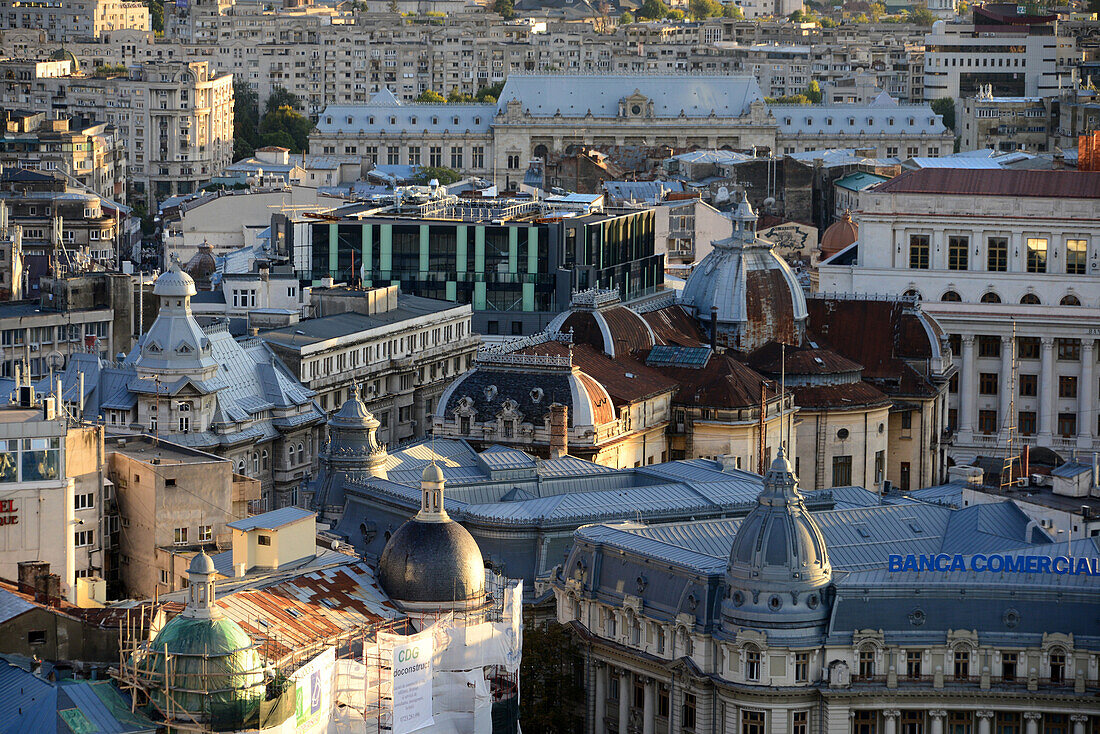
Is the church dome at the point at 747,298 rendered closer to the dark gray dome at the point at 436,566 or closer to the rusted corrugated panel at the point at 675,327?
the rusted corrugated panel at the point at 675,327

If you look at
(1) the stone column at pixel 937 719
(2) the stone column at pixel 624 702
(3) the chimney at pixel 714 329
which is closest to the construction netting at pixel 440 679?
(2) the stone column at pixel 624 702

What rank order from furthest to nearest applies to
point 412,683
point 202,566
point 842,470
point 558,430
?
point 842,470 → point 558,430 → point 412,683 → point 202,566

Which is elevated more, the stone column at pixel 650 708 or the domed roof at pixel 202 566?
the domed roof at pixel 202 566

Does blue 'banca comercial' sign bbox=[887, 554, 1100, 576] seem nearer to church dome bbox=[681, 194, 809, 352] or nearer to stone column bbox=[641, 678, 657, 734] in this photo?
stone column bbox=[641, 678, 657, 734]

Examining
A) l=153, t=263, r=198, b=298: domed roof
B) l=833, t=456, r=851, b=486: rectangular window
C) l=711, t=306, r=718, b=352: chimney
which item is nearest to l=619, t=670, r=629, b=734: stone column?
l=153, t=263, r=198, b=298: domed roof

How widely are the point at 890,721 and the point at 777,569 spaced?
810cm

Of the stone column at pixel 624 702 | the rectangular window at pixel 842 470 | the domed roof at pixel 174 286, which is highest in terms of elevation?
the domed roof at pixel 174 286

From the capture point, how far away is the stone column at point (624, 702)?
440 ft

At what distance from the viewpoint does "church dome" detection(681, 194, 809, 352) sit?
194m

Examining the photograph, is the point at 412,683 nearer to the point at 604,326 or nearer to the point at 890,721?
the point at 890,721

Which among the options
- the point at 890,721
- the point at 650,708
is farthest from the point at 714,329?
the point at 890,721

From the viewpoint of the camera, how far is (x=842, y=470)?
188 metres

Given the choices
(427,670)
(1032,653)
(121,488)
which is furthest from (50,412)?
(1032,653)

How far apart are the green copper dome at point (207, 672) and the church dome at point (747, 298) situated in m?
87.4
